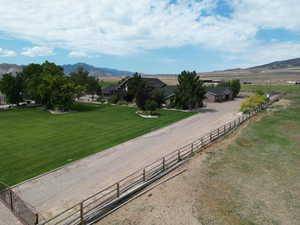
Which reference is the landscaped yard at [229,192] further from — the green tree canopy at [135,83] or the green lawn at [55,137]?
the green tree canopy at [135,83]

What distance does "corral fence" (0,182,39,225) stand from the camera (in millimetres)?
11141

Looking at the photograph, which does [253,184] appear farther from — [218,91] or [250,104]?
[218,91]

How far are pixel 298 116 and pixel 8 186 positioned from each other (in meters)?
45.9

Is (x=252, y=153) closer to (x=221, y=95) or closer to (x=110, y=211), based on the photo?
(x=110, y=211)

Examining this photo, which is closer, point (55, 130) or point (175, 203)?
point (175, 203)

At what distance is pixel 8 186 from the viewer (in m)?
14.6

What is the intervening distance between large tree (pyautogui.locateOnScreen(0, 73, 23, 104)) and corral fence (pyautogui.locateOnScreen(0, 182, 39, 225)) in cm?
4211

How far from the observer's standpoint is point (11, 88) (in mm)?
48781

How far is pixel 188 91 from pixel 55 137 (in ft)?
95.7

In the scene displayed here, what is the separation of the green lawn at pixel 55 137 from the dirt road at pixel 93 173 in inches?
54.0

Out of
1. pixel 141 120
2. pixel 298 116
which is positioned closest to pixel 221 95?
pixel 298 116

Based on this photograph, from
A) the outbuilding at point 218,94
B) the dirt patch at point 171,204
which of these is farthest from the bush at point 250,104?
the dirt patch at point 171,204

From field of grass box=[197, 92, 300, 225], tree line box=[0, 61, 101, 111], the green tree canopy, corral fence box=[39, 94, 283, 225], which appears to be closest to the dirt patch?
field of grass box=[197, 92, 300, 225]

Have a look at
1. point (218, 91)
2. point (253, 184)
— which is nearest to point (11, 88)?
point (253, 184)
